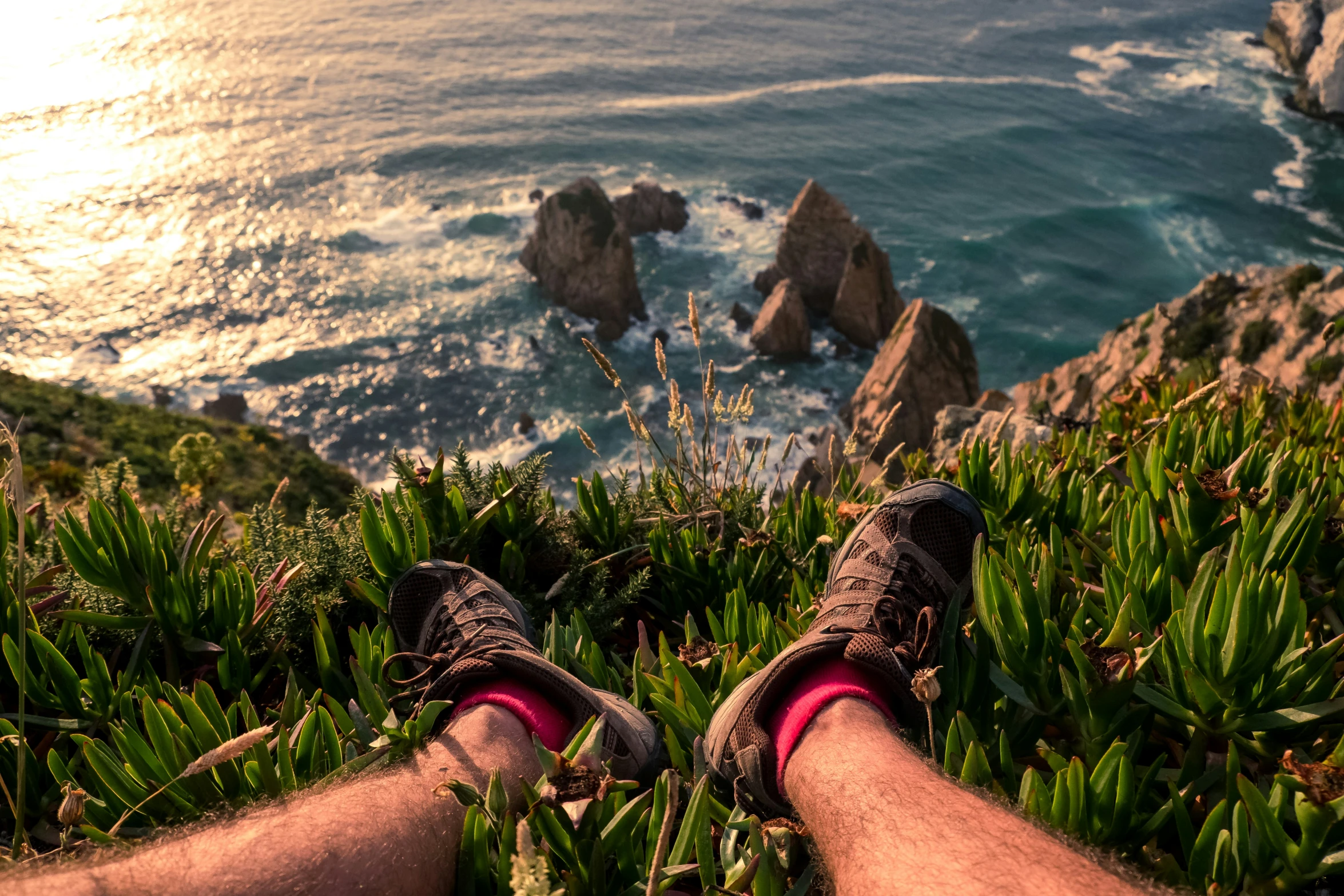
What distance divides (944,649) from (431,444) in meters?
27.2

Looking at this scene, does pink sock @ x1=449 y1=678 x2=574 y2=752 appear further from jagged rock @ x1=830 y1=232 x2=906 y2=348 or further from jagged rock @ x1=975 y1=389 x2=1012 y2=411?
jagged rock @ x1=830 y1=232 x2=906 y2=348

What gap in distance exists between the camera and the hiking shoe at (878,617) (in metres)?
2.02

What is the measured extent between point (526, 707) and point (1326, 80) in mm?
74174

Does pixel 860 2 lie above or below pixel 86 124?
above

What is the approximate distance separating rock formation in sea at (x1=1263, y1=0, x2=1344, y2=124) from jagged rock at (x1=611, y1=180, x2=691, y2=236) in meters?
48.5

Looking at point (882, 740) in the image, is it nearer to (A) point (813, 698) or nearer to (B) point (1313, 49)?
(A) point (813, 698)

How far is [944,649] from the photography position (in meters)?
2.30

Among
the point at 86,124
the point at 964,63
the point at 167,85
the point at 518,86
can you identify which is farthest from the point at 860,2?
the point at 86,124

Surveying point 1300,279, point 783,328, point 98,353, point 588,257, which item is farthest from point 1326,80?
point 98,353

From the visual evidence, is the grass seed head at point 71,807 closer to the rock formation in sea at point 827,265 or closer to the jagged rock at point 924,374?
the jagged rock at point 924,374

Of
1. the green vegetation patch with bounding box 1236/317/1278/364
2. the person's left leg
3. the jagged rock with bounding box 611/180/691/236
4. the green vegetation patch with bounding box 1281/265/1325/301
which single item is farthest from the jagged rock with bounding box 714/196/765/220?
the person's left leg

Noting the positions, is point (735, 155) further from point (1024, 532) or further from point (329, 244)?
point (1024, 532)

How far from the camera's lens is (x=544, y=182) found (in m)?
44.7

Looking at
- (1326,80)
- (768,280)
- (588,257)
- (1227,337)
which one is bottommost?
(768,280)
